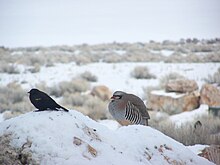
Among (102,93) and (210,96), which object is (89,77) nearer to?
(102,93)

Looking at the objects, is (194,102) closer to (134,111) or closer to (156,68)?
(134,111)

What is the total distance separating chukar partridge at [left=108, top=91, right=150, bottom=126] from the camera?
14.8 ft

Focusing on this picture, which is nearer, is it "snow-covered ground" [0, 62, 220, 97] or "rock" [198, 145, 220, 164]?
Result: "rock" [198, 145, 220, 164]

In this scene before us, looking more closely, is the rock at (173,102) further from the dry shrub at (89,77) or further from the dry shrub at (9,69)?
the dry shrub at (9,69)

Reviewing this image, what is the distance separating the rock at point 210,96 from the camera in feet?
28.1

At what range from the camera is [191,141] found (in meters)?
5.02

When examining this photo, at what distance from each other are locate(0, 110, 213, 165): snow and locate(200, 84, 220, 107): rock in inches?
240

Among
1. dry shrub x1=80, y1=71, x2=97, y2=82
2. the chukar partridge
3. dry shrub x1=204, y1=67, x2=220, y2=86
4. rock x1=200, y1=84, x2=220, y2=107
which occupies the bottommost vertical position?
dry shrub x1=80, y1=71, x2=97, y2=82

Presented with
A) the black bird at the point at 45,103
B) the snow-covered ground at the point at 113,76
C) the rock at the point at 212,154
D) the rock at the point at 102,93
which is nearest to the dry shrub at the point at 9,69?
the snow-covered ground at the point at 113,76

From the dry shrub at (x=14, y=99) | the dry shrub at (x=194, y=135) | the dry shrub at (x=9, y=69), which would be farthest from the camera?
the dry shrub at (x=9, y=69)

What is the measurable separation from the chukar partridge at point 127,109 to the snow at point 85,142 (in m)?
1.77

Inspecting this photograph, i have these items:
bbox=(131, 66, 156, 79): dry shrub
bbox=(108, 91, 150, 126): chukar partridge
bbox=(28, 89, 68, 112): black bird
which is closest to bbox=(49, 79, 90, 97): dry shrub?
bbox=(131, 66, 156, 79): dry shrub

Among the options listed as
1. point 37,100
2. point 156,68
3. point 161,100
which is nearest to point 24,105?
point 161,100

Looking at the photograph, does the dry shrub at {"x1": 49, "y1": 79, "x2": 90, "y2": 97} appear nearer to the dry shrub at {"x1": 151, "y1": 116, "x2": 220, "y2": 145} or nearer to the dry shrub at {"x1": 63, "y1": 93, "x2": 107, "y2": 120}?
the dry shrub at {"x1": 63, "y1": 93, "x2": 107, "y2": 120}
